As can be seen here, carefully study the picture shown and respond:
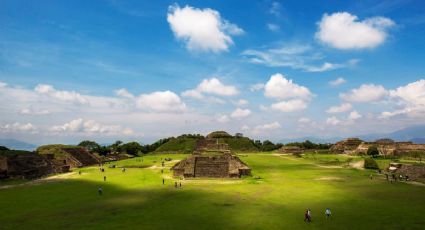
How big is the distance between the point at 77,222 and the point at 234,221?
12.4 meters

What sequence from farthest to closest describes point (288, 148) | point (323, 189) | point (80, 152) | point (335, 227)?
point (288, 148)
point (80, 152)
point (323, 189)
point (335, 227)

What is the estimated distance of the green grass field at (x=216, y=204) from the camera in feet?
79.2

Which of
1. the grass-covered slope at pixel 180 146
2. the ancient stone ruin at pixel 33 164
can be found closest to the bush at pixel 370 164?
the ancient stone ruin at pixel 33 164

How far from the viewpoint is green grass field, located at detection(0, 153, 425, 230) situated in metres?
24.1

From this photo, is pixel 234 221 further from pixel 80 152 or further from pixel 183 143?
pixel 183 143

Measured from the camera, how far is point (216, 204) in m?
30.7

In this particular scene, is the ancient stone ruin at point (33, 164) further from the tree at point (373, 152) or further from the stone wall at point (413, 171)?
the tree at point (373, 152)

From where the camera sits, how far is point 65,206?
3092cm

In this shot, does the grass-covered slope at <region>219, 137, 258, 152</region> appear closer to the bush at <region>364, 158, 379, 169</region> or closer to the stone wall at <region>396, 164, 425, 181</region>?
the bush at <region>364, 158, 379, 169</region>

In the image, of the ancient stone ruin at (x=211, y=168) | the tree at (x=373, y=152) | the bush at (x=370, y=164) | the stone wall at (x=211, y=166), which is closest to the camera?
the ancient stone ruin at (x=211, y=168)

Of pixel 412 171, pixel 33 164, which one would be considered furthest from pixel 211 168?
pixel 33 164

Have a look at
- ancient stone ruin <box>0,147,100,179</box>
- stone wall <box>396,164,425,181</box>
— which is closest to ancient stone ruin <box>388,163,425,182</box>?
stone wall <box>396,164,425,181</box>

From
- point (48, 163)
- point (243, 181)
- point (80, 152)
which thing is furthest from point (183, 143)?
point (243, 181)

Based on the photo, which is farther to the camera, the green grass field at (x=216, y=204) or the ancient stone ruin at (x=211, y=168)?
the ancient stone ruin at (x=211, y=168)
